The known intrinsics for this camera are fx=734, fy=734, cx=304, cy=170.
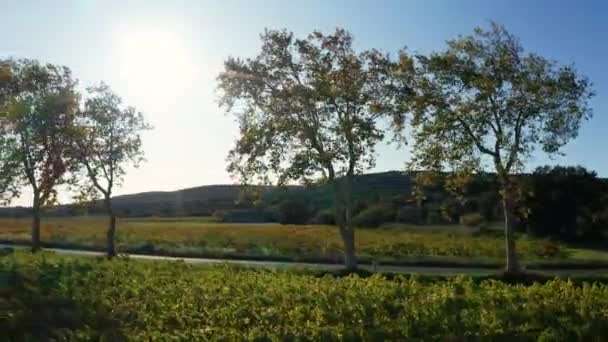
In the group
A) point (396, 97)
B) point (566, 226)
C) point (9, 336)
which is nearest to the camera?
point (9, 336)

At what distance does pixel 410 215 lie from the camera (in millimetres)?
85938

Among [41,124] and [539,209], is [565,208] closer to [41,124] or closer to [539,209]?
[539,209]

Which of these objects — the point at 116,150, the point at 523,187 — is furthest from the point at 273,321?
the point at 116,150

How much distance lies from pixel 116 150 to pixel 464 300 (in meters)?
38.1

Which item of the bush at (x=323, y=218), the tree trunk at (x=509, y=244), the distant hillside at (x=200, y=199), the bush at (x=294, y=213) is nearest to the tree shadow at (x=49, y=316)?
the tree trunk at (x=509, y=244)

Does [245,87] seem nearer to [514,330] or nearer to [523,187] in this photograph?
[523,187]

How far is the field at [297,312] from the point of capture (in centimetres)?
1177

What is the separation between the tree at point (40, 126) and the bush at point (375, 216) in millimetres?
41542

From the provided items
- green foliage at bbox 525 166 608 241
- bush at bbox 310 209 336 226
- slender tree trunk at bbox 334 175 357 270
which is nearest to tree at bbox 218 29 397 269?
slender tree trunk at bbox 334 175 357 270

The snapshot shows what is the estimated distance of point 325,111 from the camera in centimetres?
3609

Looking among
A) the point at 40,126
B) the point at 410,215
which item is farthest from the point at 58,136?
A: the point at 410,215

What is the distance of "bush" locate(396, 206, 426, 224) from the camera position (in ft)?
278

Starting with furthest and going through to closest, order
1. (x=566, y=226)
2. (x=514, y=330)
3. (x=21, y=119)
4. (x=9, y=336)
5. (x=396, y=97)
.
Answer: (x=566, y=226), (x=21, y=119), (x=396, y=97), (x=9, y=336), (x=514, y=330)

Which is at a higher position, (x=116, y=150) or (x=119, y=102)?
(x=119, y=102)
